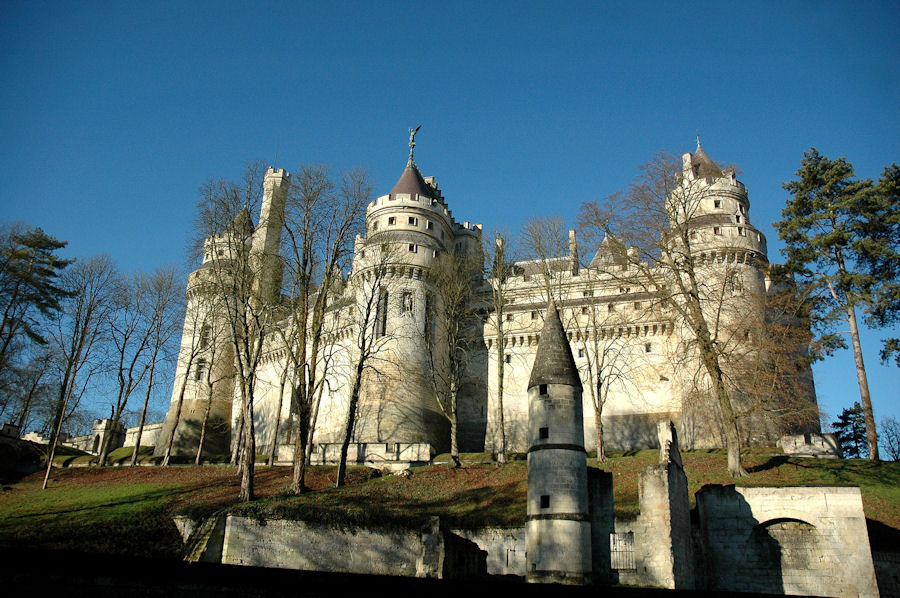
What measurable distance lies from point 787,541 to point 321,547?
12467 mm

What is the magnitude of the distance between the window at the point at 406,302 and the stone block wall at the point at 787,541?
66.5ft

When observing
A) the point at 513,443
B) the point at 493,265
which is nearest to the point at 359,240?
the point at 493,265

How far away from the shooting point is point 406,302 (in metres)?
37.2

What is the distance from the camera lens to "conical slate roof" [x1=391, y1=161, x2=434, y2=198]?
4091cm

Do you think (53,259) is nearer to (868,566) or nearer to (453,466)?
(453,466)

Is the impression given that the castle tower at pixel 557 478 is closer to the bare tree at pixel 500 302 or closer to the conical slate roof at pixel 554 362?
the conical slate roof at pixel 554 362

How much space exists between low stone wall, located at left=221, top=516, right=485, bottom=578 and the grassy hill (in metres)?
0.33

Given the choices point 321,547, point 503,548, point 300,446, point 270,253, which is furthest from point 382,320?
point 321,547

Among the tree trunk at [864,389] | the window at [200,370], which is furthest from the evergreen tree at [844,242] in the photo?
the window at [200,370]

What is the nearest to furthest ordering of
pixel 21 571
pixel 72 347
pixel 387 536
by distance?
pixel 21 571 < pixel 387 536 < pixel 72 347

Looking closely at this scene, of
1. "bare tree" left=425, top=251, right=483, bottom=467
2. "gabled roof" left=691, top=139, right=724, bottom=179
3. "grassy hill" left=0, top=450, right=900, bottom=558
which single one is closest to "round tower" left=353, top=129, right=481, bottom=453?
"bare tree" left=425, top=251, right=483, bottom=467

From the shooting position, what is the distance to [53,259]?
114 feet

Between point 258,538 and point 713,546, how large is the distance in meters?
12.2

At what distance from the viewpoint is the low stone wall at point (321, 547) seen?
17047 millimetres
